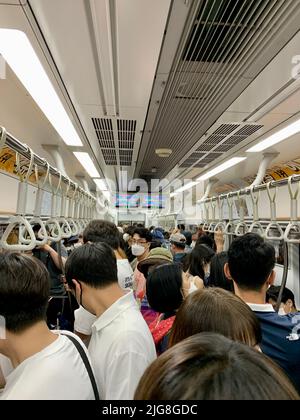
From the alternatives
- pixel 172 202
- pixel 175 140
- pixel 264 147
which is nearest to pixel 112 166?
pixel 175 140

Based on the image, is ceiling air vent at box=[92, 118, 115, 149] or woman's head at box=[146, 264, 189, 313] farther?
ceiling air vent at box=[92, 118, 115, 149]

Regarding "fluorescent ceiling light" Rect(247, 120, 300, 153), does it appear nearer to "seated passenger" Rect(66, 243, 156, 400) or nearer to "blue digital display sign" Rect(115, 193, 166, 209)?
"seated passenger" Rect(66, 243, 156, 400)

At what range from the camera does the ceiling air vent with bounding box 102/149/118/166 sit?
4.78 meters

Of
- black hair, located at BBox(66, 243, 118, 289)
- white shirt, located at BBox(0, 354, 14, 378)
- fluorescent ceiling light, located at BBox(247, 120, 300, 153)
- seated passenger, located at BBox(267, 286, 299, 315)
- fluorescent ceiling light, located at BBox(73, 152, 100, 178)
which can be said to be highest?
fluorescent ceiling light, located at BBox(73, 152, 100, 178)

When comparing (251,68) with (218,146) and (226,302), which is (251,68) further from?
(218,146)

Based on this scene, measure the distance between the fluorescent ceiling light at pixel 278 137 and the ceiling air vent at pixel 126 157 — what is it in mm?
1841

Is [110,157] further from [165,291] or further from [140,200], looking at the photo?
[140,200]

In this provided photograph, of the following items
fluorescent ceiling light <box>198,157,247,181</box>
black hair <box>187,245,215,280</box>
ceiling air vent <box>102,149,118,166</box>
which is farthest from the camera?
fluorescent ceiling light <box>198,157,247,181</box>

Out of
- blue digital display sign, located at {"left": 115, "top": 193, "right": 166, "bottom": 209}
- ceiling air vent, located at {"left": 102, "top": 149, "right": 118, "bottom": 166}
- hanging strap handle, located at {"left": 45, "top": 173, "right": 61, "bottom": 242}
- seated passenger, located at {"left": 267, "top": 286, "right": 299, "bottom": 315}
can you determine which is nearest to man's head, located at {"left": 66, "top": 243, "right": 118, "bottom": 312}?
hanging strap handle, located at {"left": 45, "top": 173, "right": 61, "bottom": 242}

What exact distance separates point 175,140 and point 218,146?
2.13 ft

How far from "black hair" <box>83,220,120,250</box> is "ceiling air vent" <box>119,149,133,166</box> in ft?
7.67

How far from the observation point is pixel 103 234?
253cm

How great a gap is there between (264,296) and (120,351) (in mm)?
983

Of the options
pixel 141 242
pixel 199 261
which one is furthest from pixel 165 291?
pixel 141 242
